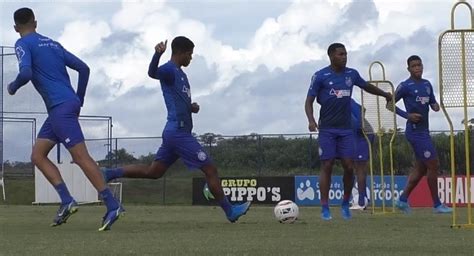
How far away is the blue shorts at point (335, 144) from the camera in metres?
12.7

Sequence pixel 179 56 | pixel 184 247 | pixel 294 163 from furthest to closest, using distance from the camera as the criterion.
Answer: pixel 294 163
pixel 179 56
pixel 184 247

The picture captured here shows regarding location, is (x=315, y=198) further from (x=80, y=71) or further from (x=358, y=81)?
(x=80, y=71)

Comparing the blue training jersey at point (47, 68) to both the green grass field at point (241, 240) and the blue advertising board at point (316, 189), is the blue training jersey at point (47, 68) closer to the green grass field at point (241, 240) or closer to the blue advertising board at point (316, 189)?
the green grass field at point (241, 240)

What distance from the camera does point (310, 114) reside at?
12820 mm

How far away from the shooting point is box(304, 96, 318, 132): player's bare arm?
41.1 ft

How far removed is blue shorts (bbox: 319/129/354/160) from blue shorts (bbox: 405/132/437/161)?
2.46 metres

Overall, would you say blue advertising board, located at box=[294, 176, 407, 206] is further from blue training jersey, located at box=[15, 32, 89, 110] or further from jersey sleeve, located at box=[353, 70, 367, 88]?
blue training jersey, located at box=[15, 32, 89, 110]

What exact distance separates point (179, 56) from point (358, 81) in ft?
9.20

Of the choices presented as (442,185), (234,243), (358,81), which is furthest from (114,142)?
(234,243)

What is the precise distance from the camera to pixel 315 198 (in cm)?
2512

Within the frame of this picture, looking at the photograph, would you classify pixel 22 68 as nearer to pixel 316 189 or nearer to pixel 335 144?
pixel 335 144

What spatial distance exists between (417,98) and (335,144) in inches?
108

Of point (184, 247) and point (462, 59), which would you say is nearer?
point (184, 247)

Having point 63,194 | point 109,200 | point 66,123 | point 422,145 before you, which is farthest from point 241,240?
point 422,145
